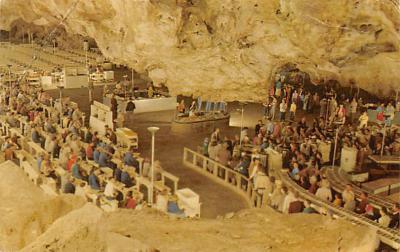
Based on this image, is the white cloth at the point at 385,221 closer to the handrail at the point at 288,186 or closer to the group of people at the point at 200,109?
the handrail at the point at 288,186

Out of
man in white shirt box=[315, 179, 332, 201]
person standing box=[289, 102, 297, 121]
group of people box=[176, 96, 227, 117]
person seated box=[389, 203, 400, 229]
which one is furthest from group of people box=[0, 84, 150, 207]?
person standing box=[289, 102, 297, 121]

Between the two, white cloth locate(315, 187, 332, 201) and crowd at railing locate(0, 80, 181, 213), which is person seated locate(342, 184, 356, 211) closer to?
white cloth locate(315, 187, 332, 201)

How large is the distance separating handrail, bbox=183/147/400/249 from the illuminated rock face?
4869 millimetres

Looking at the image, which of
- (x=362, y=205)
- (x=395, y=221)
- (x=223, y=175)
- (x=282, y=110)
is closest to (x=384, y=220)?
(x=395, y=221)

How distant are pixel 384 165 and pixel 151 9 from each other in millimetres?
9220

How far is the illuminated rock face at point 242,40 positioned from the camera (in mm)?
16219

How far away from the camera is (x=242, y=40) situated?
20.4 metres

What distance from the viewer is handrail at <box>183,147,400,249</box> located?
9531 mm

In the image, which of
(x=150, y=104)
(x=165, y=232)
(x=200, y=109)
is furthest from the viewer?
(x=150, y=104)

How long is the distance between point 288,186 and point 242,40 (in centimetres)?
904

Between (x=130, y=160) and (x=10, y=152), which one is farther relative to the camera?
(x=10, y=152)

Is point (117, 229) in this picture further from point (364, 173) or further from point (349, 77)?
point (349, 77)

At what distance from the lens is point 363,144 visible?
1533 cm

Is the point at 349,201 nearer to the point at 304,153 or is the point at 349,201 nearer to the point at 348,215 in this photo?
the point at 348,215
